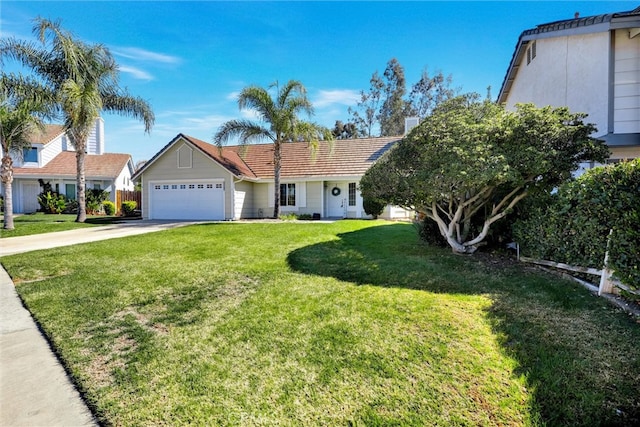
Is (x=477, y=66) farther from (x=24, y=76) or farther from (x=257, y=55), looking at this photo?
(x=24, y=76)

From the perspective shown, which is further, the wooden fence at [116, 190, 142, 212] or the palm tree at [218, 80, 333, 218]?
the wooden fence at [116, 190, 142, 212]

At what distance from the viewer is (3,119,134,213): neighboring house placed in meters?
24.6

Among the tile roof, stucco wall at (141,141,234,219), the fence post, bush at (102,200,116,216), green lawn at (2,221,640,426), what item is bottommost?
green lawn at (2,221,640,426)

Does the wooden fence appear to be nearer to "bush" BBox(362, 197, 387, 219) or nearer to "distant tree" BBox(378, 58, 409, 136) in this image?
"bush" BBox(362, 197, 387, 219)

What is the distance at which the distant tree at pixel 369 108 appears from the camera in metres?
37.9

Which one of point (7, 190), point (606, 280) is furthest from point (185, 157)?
point (606, 280)

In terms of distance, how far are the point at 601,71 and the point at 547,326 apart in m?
8.06

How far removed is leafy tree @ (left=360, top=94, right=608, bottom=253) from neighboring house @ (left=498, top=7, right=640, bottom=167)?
2.41m

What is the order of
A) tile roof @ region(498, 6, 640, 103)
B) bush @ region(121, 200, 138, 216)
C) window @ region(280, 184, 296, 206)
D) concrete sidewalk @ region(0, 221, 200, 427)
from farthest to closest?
bush @ region(121, 200, 138, 216)
window @ region(280, 184, 296, 206)
tile roof @ region(498, 6, 640, 103)
concrete sidewalk @ region(0, 221, 200, 427)

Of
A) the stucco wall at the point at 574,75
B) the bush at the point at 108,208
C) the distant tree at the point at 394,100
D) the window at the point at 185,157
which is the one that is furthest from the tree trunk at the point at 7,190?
the distant tree at the point at 394,100

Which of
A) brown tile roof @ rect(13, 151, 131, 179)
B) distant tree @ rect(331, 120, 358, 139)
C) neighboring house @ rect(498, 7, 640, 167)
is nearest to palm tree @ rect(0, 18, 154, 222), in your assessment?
brown tile roof @ rect(13, 151, 131, 179)

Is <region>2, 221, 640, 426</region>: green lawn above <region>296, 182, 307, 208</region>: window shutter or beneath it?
beneath

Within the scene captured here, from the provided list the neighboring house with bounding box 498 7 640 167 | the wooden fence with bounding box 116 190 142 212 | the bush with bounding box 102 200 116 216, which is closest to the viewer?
the neighboring house with bounding box 498 7 640 167

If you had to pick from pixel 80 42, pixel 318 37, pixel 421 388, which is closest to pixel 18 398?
pixel 421 388
